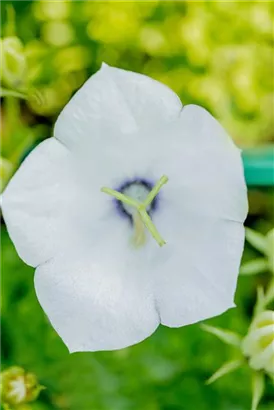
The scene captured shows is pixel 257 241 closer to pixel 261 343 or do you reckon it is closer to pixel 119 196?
pixel 261 343

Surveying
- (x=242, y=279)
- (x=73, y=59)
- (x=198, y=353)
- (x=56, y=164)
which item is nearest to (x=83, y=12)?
(x=73, y=59)

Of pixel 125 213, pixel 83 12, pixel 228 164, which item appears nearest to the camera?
pixel 228 164

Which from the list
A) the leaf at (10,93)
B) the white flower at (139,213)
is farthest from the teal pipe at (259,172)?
the leaf at (10,93)

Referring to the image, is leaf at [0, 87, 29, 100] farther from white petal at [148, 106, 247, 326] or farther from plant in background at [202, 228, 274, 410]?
plant in background at [202, 228, 274, 410]

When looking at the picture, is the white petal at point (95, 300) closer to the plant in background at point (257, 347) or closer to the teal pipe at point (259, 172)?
the plant in background at point (257, 347)

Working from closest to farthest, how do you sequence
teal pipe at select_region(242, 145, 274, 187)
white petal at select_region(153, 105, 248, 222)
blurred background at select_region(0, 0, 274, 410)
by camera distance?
white petal at select_region(153, 105, 248, 222) < teal pipe at select_region(242, 145, 274, 187) < blurred background at select_region(0, 0, 274, 410)

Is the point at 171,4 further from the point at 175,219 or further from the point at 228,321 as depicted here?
the point at 175,219

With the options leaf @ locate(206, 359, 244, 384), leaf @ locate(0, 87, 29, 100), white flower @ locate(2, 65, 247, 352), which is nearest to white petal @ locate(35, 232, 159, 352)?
white flower @ locate(2, 65, 247, 352)
